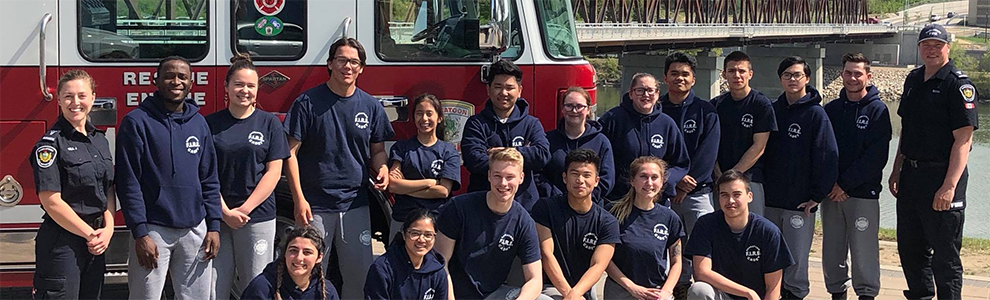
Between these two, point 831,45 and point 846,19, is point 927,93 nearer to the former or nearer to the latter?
point 831,45

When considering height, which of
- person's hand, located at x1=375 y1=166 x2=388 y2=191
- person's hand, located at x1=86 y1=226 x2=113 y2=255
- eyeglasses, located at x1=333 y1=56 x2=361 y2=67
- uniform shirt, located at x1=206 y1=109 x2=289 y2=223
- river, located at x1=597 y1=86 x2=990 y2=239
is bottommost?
river, located at x1=597 y1=86 x2=990 y2=239

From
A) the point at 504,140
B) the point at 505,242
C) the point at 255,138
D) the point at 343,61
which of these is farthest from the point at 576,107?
the point at 255,138

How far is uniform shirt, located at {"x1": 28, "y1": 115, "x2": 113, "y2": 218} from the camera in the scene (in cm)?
453

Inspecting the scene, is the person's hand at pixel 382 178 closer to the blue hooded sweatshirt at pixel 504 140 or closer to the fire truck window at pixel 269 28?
the blue hooded sweatshirt at pixel 504 140

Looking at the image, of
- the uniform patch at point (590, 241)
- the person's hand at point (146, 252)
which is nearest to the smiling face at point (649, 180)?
the uniform patch at point (590, 241)

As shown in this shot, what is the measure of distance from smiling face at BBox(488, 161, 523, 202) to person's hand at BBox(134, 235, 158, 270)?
63.6 inches

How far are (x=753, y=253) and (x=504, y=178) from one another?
1.40 meters

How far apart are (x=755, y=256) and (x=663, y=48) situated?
150 feet

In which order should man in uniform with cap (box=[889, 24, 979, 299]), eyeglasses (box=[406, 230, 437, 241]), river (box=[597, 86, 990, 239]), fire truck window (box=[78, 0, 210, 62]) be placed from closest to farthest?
eyeglasses (box=[406, 230, 437, 241])
fire truck window (box=[78, 0, 210, 62])
man in uniform with cap (box=[889, 24, 979, 299])
river (box=[597, 86, 990, 239])

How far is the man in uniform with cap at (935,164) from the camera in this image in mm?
5777

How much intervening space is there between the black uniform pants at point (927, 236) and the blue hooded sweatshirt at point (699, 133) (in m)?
1.15

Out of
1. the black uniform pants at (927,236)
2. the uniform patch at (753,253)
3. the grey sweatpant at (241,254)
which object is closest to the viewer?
the grey sweatpant at (241,254)

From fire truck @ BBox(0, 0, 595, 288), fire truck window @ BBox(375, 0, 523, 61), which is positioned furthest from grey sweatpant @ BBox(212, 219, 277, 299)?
fire truck window @ BBox(375, 0, 523, 61)

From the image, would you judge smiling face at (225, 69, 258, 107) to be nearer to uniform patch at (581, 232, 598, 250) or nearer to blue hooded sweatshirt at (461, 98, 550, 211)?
blue hooded sweatshirt at (461, 98, 550, 211)
